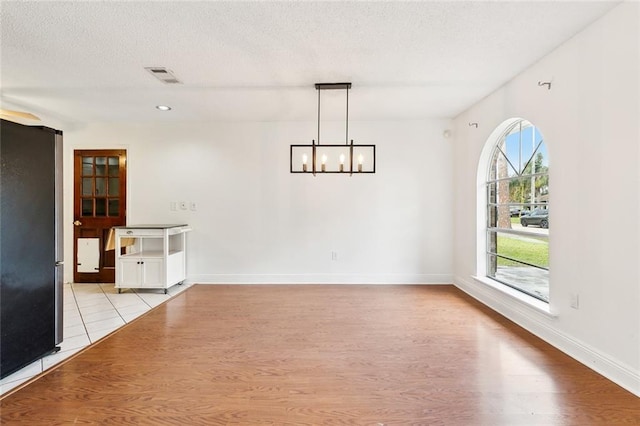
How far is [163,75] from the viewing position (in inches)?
116

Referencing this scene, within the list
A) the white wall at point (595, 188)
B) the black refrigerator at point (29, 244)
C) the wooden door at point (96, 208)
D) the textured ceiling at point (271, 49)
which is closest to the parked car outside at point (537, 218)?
the white wall at point (595, 188)

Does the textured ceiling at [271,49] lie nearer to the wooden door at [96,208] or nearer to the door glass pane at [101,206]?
the wooden door at [96,208]

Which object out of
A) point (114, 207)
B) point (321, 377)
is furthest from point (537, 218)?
point (114, 207)

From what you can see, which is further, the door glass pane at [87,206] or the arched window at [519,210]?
the door glass pane at [87,206]

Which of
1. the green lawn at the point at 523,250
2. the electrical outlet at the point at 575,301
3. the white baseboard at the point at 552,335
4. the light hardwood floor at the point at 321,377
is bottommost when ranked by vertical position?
the light hardwood floor at the point at 321,377

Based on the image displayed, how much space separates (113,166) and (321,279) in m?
3.77

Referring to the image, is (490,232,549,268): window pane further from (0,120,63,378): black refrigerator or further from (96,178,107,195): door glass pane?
(96,178,107,195): door glass pane

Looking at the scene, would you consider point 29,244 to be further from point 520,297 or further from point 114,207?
point 520,297

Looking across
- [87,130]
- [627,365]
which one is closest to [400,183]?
[627,365]

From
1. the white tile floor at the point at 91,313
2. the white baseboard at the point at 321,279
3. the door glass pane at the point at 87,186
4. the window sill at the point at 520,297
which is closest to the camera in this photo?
the white tile floor at the point at 91,313

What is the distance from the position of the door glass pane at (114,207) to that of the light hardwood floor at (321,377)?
92.6 inches

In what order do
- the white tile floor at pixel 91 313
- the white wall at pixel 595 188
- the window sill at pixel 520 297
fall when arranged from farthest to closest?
the window sill at pixel 520 297 < the white tile floor at pixel 91 313 < the white wall at pixel 595 188

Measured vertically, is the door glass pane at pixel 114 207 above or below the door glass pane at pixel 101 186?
below

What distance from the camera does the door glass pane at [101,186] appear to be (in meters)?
4.63
